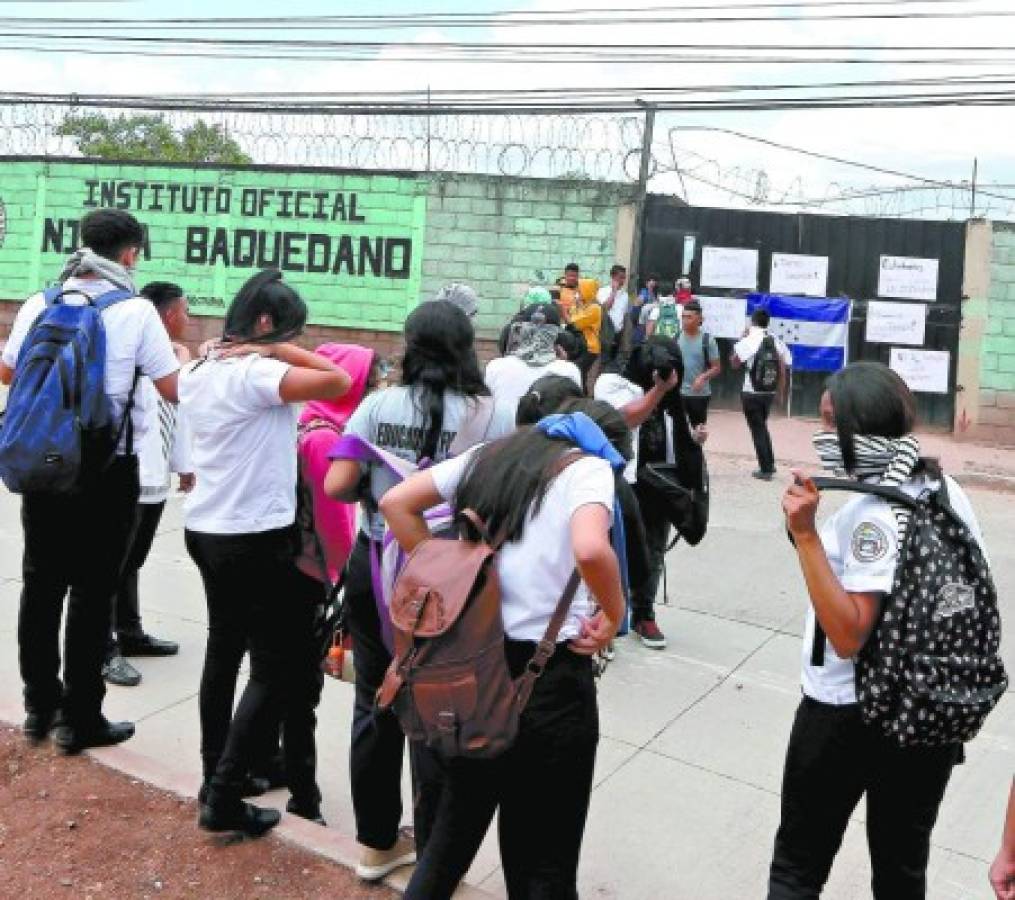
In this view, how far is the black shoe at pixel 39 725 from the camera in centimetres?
418

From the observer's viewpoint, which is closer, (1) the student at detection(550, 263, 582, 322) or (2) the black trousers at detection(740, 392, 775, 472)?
(2) the black trousers at detection(740, 392, 775, 472)

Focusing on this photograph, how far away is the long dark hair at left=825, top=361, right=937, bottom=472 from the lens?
2637 mm

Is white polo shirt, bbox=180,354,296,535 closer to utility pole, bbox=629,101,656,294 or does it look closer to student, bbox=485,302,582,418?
student, bbox=485,302,582,418

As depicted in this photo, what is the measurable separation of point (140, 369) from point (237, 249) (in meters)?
11.8

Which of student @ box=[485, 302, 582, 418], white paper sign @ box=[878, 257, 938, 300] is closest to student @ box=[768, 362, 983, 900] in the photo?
student @ box=[485, 302, 582, 418]

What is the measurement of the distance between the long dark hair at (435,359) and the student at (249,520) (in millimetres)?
253

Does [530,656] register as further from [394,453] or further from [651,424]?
[651,424]

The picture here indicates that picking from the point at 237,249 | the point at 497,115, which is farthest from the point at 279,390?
the point at 237,249

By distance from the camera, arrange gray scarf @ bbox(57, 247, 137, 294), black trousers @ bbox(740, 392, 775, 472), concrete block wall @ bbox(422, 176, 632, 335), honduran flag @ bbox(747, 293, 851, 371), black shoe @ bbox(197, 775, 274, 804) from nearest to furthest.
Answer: black shoe @ bbox(197, 775, 274, 804) → gray scarf @ bbox(57, 247, 137, 294) → black trousers @ bbox(740, 392, 775, 472) → honduran flag @ bbox(747, 293, 851, 371) → concrete block wall @ bbox(422, 176, 632, 335)

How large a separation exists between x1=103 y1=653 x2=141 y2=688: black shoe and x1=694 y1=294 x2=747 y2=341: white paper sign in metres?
9.54

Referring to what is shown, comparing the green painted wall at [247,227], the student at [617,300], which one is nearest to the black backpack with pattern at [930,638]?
the student at [617,300]

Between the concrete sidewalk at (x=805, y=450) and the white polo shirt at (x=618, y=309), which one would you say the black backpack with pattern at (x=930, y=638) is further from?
the white polo shirt at (x=618, y=309)

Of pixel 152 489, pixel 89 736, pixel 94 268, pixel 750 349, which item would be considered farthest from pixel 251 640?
pixel 750 349

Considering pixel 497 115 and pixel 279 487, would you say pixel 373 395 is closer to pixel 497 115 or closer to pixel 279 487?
pixel 279 487
